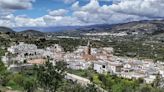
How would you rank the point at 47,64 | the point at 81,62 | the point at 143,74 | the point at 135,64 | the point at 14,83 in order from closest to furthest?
1. the point at 47,64
2. the point at 14,83
3. the point at 143,74
4. the point at 81,62
5. the point at 135,64

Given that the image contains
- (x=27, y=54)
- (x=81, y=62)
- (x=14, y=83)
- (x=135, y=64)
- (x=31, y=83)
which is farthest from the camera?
(x=27, y=54)

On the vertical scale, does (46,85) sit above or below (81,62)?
above

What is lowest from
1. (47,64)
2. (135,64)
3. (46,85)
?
(135,64)

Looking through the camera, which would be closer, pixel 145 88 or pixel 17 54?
pixel 145 88

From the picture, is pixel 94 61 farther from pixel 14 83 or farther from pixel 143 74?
pixel 14 83

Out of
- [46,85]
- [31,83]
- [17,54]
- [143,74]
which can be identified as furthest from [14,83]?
[17,54]

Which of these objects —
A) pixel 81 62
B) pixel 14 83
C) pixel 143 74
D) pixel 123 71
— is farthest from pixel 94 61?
pixel 14 83

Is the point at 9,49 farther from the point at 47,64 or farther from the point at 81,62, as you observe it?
the point at 47,64

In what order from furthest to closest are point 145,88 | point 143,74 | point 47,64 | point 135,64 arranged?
point 135,64 < point 143,74 < point 145,88 < point 47,64

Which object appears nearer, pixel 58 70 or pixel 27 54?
pixel 58 70
